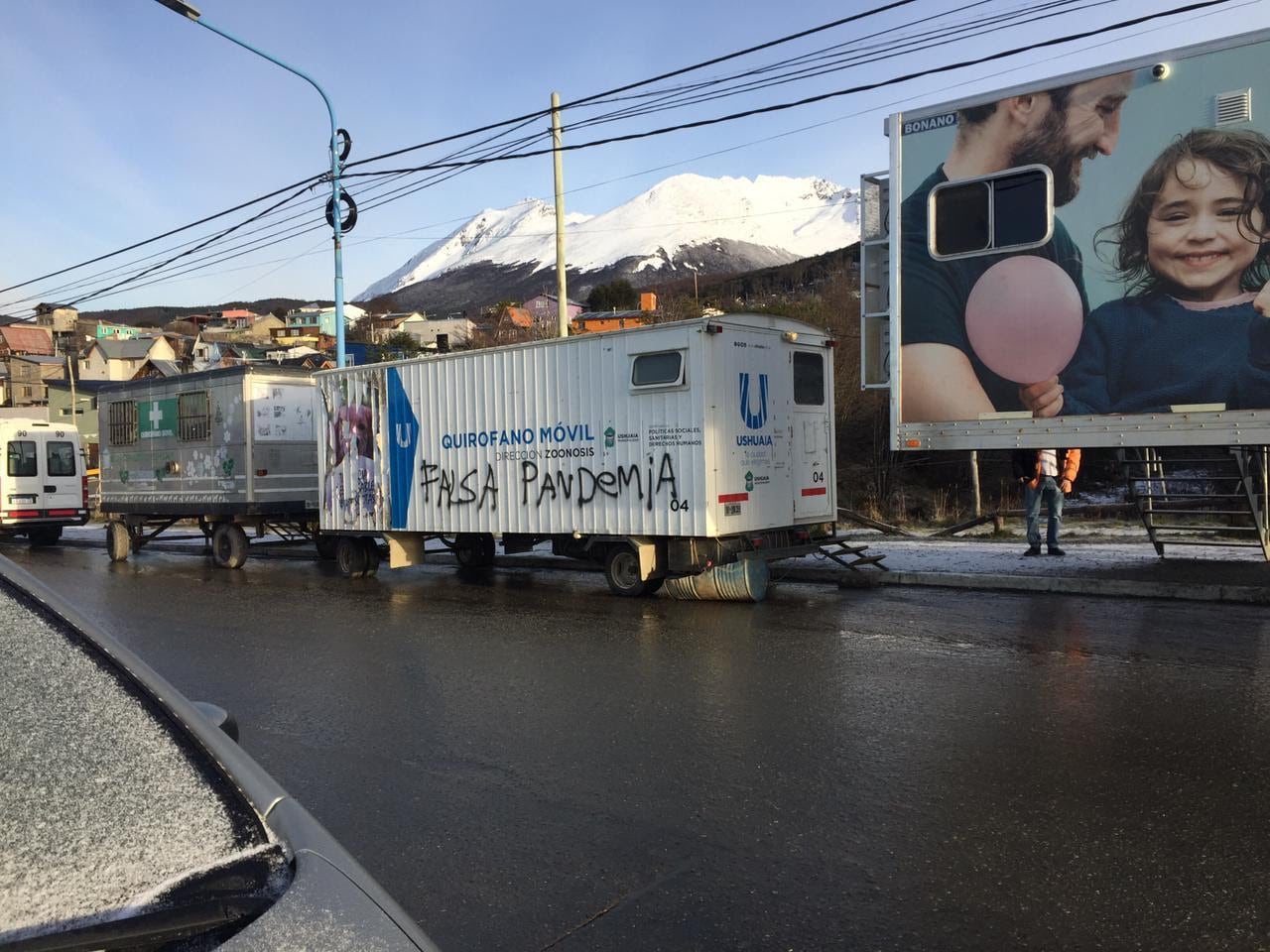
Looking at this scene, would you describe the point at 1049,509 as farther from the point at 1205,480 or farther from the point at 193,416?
the point at 193,416

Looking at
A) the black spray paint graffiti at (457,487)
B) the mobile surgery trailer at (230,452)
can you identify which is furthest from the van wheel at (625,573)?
the mobile surgery trailer at (230,452)

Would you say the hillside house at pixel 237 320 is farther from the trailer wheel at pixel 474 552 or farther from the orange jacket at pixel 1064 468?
the orange jacket at pixel 1064 468

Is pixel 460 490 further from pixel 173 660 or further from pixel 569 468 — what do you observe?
pixel 173 660

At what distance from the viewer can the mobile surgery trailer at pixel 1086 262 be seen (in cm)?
862

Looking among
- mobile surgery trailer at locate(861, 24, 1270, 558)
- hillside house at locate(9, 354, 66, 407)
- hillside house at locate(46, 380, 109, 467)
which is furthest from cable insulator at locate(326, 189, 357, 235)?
hillside house at locate(9, 354, 66, 407)

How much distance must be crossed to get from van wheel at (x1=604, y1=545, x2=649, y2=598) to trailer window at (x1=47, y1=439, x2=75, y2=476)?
17.6 meters

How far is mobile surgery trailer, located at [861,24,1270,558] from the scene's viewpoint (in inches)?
340

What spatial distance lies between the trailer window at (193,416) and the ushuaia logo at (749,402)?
1030 cm

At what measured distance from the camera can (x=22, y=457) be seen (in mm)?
22984

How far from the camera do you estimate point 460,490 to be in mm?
13305

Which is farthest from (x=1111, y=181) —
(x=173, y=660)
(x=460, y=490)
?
(x=173, y=660)

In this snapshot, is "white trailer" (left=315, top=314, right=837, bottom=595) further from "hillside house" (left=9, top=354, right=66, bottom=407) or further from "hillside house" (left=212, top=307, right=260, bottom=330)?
"hillside house" (left=212, top=307, right=260, bottom=330)

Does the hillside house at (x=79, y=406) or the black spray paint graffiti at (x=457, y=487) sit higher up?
the hillside house at (x=79, y=406)

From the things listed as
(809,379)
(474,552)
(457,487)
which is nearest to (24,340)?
(474,552)
